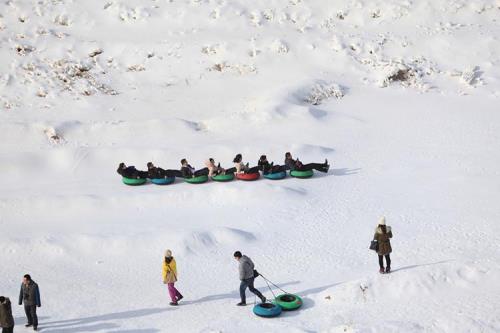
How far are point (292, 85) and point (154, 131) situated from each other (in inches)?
340

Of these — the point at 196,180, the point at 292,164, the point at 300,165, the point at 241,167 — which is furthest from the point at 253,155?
the point at 196,180

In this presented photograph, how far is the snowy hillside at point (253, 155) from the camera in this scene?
15031mm

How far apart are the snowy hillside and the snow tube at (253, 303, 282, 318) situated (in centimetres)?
34

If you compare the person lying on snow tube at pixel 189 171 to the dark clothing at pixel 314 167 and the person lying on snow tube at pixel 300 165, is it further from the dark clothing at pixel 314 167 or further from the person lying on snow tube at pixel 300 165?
the dark clothing at pixel 314 167

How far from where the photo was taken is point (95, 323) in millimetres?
14562

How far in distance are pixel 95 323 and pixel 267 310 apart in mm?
4421

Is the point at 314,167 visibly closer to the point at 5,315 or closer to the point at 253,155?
the point at 253,155

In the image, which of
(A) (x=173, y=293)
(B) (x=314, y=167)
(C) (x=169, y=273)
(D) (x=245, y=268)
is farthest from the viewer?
(B) (x=314, y=167)

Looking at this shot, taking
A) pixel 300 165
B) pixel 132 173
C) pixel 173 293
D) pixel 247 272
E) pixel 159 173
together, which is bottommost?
pixel 173 293

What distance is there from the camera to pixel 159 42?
37312mm

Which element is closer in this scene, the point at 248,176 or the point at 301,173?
the point at 248,176

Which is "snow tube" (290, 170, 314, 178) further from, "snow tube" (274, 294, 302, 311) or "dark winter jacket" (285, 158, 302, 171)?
"snow tube" (274, 294, 302, 311)

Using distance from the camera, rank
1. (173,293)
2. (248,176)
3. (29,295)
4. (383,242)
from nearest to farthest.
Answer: (29,295)
(173,293)
(383,242)
(248,176)

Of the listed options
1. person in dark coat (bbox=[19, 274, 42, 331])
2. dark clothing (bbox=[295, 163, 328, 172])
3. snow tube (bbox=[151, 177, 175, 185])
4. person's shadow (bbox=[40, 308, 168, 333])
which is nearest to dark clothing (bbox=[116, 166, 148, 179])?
snow tube (bbox=[151, 177, 175, 185])
